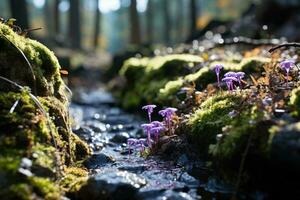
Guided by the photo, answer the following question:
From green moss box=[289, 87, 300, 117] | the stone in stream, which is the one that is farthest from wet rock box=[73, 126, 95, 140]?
green moss box=[289, 87, 300, 117]

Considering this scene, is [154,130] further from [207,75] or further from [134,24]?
[134,24]

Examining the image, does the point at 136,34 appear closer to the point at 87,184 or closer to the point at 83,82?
the point at 83,82

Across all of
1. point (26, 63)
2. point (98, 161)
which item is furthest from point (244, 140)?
point (26, 63)

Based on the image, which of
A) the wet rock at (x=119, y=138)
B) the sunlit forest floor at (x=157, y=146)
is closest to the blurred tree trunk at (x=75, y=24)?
the wet rock at (x=119, y=138)

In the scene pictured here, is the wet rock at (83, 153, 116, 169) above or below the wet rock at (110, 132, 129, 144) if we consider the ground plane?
below

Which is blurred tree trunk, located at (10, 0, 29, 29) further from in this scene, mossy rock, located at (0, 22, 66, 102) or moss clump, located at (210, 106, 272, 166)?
moss clump, located at (210, 106, 272, 166)

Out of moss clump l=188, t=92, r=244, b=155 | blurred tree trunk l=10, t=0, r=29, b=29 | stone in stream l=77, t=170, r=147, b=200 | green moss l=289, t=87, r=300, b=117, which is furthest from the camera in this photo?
blurred tree trunk l=10, t=0, r=29, b=29

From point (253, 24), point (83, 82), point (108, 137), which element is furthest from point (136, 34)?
point (108, 137)
